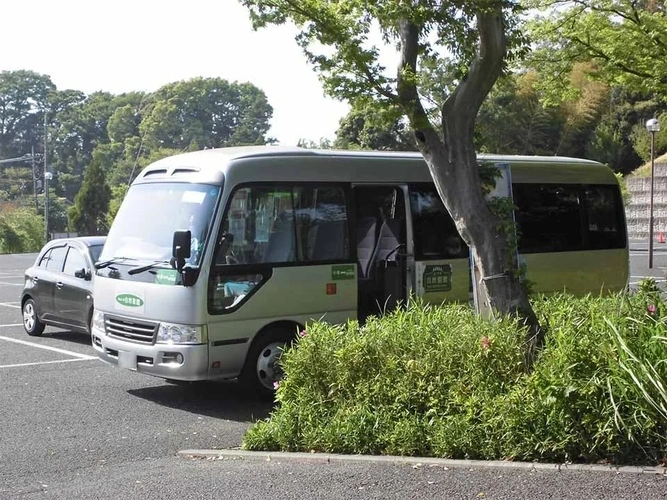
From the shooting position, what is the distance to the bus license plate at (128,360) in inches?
376

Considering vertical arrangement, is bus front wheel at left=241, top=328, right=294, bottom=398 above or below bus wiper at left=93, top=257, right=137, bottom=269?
below

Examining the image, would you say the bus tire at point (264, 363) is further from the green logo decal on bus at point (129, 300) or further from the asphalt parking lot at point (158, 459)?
the green logo decal on bus at point (129, 300)

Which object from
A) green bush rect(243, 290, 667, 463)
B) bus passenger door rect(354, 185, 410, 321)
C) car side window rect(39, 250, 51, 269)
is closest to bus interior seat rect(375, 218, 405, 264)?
bus passenger door rect(354, 185, 410, 321)

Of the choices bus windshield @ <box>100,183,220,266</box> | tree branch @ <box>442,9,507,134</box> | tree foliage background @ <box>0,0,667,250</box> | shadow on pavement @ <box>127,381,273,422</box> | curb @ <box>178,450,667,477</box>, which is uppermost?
tree foliage background @ <box>0,0,667,250</box>

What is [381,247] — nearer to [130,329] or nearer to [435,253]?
[435,253]

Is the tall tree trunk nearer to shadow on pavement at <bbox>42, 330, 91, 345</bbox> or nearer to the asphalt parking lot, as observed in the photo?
the asphalt parking lot

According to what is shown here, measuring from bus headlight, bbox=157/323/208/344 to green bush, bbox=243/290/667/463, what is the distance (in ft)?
5.30

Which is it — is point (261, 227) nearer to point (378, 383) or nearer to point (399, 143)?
point (378, 383)

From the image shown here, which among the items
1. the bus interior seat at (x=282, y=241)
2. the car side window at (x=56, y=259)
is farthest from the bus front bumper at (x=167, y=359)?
the car side window at (x=56, y=259)

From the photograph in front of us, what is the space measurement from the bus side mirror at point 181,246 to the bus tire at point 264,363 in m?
1.25

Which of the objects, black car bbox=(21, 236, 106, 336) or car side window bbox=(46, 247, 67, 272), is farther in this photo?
car side window bbox=(46, 247, 67, 272)

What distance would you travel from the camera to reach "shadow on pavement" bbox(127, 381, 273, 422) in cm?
933

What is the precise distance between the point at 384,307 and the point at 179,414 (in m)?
3.07

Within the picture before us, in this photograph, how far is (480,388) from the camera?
668 centimetres
